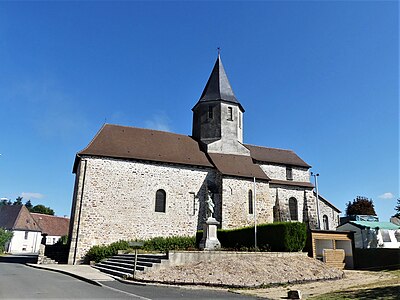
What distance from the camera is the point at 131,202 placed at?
22.1m

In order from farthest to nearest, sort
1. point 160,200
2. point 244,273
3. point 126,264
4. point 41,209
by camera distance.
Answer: point 41,209 < point 160,200 < point 126,264 < point 244,273

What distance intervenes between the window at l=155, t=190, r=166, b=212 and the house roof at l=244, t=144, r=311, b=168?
9.34 m

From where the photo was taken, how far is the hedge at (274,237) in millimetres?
16734

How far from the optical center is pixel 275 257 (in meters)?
14.9

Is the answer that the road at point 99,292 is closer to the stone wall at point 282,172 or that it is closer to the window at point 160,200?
the window at point 160,200

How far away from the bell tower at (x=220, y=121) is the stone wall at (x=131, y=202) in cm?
362

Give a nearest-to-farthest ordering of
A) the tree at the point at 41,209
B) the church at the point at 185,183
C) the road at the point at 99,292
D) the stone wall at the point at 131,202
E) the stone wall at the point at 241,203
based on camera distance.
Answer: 1. the road at the point at 99,292
2. the stone wall at the point at 131,202
3. the church at the point at 185,183
4. the stone wall at the point at 241,203
5. the tree at the point at 41,209

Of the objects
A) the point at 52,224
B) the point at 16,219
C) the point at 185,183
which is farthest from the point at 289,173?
the point at 52,224

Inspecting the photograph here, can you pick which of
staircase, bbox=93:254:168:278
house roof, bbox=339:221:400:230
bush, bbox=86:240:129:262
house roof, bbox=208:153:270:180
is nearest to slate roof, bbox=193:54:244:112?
house roof, bbox=208:153:270:180

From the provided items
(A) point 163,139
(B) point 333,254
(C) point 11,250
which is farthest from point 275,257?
(C) point 11,250

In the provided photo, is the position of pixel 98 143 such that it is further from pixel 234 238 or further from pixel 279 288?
pixel 279 288

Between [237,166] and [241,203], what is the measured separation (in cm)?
311

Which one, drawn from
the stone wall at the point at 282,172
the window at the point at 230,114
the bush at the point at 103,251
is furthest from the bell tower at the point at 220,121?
the bush at the point at 103,251

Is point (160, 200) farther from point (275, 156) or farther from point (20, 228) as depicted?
point (20, 228)
